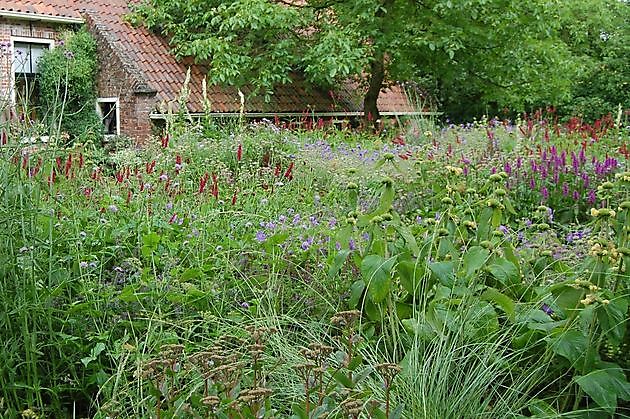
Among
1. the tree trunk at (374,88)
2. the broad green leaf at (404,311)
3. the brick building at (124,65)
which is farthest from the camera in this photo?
the tree trunk at (374,88)

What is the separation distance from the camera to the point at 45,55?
576 inches

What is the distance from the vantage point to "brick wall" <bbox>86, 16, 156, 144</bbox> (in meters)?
14.0

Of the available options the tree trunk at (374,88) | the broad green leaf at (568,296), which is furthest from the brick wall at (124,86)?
the broad green leaf at (568,296)

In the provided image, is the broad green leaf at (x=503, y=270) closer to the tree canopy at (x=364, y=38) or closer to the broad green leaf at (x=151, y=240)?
the broad green leaf at (x=151, y=240)

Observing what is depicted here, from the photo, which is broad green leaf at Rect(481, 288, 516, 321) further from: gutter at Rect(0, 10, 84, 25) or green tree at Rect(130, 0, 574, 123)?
gutter at Rect(0, 10, 84, 25)

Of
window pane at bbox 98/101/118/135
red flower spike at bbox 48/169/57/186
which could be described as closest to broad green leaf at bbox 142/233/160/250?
red flower spike at bbox 48/169/57/186

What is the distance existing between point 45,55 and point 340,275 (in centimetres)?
1274

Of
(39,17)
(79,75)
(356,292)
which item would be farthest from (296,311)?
(39,17)

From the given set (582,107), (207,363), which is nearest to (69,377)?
(207,363)

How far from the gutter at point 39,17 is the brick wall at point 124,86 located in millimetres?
294

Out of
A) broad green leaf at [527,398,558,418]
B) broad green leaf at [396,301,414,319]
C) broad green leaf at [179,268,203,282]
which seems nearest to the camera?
broad green leaf at [527,398,558,418]

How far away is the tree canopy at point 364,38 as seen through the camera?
533 inches

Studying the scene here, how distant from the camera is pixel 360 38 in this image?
14016 millimetres

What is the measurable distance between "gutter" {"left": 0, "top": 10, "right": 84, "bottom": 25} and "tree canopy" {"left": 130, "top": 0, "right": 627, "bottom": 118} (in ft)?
4.11
